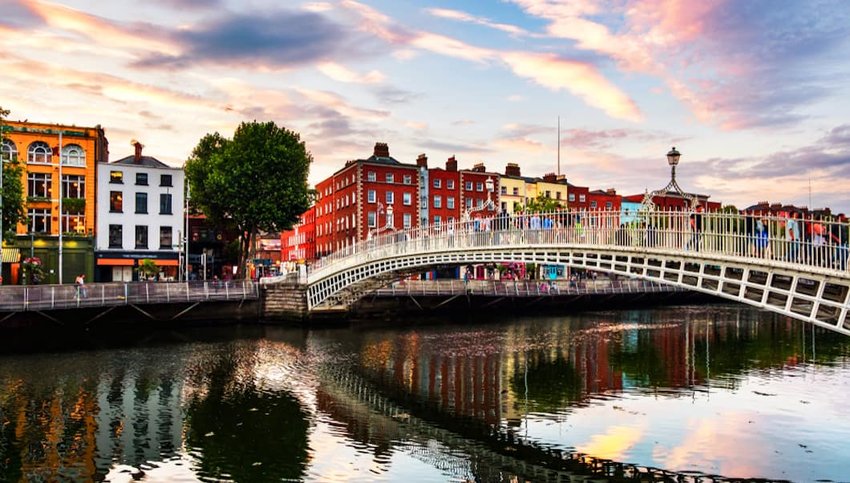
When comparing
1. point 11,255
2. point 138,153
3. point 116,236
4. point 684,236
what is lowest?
point 11,255

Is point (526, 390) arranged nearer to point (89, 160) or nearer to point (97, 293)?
point (97, 293)

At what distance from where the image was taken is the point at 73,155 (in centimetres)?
5062

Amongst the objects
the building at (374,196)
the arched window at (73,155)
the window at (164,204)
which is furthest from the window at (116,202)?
the building at (374,196)

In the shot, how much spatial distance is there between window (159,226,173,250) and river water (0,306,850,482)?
64.4ft

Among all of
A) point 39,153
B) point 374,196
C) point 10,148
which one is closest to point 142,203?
point 39,153

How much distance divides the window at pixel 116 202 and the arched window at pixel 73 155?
3.17 m

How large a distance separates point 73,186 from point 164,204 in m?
6.80

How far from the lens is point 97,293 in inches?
1441

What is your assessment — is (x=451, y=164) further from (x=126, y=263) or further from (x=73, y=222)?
(x=73, y=222)

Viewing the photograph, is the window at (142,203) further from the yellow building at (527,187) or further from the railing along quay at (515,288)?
the yellow building at (527,187)

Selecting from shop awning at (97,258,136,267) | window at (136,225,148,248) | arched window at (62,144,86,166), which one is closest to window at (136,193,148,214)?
window at (136,225,148,248)

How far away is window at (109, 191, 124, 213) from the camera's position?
5156 centimetres

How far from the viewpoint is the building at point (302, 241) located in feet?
288

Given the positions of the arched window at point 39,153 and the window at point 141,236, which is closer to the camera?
the arched window at point 39,153
